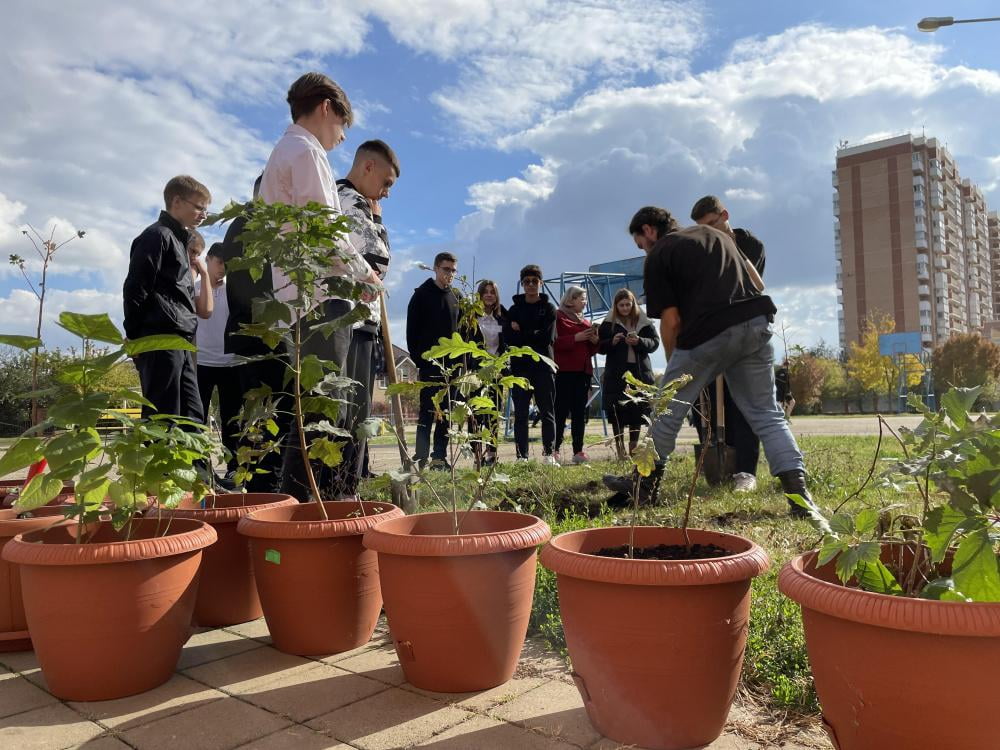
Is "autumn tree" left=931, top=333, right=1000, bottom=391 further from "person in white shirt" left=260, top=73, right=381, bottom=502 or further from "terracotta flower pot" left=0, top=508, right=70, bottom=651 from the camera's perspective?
"terracotta flower pot" left=0, top=508, right=70, bottom=651

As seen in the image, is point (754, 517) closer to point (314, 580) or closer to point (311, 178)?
point (314, 580)

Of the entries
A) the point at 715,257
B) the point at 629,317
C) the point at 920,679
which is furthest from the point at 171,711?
the point at 629,317

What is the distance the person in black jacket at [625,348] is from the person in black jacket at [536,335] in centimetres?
54

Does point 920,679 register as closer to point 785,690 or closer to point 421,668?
point 785,690

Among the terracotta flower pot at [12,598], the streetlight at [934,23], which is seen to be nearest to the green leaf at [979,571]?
the terracotta flower pot at [12,598]

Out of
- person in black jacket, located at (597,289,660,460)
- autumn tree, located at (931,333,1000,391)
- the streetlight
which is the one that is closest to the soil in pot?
person in black jacket, located at (597,289,660,460)

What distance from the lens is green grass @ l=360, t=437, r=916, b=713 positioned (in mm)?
2035

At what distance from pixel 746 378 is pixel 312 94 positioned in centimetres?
273

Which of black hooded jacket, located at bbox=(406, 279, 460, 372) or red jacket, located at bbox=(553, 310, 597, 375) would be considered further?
red jacket, located at bbox=(553, 310, 597, 375)

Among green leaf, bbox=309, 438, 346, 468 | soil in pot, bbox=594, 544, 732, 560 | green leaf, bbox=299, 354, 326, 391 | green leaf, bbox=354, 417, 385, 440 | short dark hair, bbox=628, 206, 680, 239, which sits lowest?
soil in pot, bbox=594, 544, 732, 560

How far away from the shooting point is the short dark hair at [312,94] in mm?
3287

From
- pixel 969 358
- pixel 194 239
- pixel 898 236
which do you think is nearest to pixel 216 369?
pixel 194 239

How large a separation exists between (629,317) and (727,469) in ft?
6.81

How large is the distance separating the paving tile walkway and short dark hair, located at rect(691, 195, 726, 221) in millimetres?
3392
